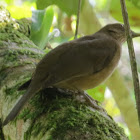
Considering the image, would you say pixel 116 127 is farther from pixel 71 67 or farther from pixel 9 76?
pixel 9 76

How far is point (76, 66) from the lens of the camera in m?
1.93

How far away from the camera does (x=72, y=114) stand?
5.19ft

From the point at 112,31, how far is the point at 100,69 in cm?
69

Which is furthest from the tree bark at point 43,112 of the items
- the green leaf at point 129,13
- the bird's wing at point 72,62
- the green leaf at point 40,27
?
the green leaf at point 129,13

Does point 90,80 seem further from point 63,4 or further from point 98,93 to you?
point 63,4

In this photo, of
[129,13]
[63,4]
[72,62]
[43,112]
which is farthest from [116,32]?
[43,112]

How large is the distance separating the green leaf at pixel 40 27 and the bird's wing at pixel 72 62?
97 cm

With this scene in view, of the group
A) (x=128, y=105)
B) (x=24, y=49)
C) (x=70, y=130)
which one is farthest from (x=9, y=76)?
(x=128, y=105)

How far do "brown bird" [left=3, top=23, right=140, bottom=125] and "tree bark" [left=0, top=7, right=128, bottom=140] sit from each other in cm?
8

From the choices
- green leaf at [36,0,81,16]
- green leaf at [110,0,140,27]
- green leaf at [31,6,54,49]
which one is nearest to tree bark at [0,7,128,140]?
green leaf at [36,0,81,16]

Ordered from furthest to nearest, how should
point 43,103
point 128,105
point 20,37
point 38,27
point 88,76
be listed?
point 38,27, point 128,105, point 20,37, point 88,76, point 43,103

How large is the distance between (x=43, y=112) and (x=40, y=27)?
4.94 ft

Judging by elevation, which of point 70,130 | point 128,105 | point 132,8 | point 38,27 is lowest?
point 128,105

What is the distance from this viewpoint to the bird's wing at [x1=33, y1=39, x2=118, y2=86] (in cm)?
188
